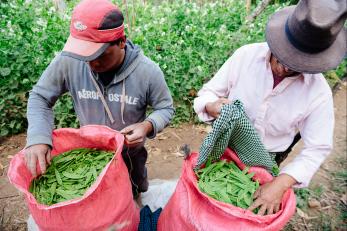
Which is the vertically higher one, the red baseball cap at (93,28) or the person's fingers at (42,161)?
the red baseball cap at (93,28)

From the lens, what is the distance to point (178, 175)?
11.3ft

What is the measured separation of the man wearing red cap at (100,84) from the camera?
5.45 feet

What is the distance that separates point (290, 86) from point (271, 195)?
545 mm

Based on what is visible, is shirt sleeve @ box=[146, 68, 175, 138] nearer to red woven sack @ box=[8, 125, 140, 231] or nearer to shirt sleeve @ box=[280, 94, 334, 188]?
red woven sack @ box=[8, 125, 140, 231]

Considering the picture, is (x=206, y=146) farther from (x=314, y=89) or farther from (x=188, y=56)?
(x=188, y=56)

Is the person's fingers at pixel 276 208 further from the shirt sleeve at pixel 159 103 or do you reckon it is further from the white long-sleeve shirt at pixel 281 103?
the shirt sleeve at pixel 159 103

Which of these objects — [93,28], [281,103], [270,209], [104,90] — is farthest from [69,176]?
[281,103]

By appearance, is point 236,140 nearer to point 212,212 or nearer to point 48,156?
point 212,212

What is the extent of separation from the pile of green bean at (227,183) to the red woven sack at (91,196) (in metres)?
0.43

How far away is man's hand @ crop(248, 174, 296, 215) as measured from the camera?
158 cm

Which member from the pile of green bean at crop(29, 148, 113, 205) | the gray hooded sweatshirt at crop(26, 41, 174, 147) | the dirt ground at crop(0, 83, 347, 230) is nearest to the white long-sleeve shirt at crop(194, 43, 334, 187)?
the gray hooded sweatshirt at crop(26, 41, 174, 147)

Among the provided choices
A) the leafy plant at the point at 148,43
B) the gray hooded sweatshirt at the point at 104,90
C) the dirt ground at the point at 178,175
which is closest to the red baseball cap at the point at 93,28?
the gray hooded sweatshirt at the point at 104,90

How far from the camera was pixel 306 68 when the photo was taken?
4.84ft

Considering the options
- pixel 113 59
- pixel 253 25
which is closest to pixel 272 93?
pixel 113 59
